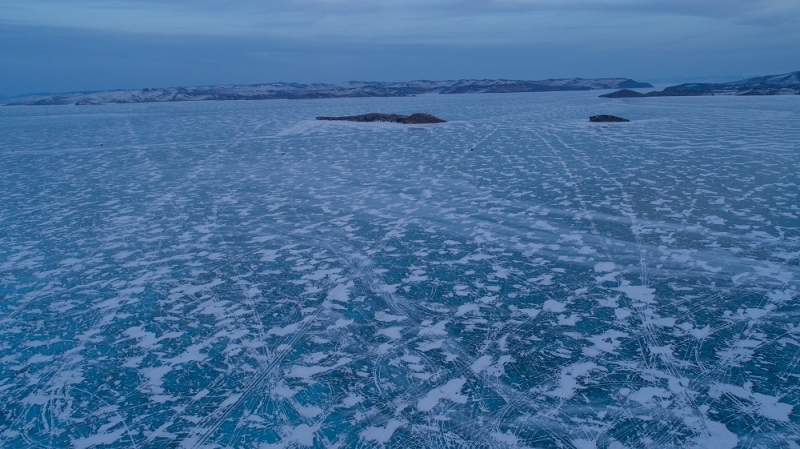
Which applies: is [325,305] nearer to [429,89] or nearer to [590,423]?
[590,423]

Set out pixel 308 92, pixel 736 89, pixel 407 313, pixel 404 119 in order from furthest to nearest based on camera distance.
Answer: pixel 308 92, pixel 736 89, pixel 404 119, pixel 407 313

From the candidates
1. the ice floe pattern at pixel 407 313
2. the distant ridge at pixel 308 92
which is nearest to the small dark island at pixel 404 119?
the ice floe pattern at pixel 407 313

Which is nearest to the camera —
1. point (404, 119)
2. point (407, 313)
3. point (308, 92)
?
point (407, 313)

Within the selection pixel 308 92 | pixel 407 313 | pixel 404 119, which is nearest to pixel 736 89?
pixel 404 119

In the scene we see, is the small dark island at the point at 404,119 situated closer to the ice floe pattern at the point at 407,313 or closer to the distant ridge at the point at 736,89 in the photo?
the ice floe pattern at the point at 407,313

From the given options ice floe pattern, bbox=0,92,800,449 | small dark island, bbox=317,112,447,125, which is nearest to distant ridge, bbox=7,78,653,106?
small dark island, bbox=317,112,447,125

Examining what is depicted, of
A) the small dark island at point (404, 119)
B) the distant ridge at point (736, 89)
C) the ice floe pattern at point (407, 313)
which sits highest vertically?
the distant ridge at point (736, 89)

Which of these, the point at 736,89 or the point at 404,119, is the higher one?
the point at 736,89

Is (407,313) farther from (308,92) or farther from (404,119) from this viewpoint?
(308,92)

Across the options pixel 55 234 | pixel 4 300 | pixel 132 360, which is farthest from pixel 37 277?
pixel 132 360
